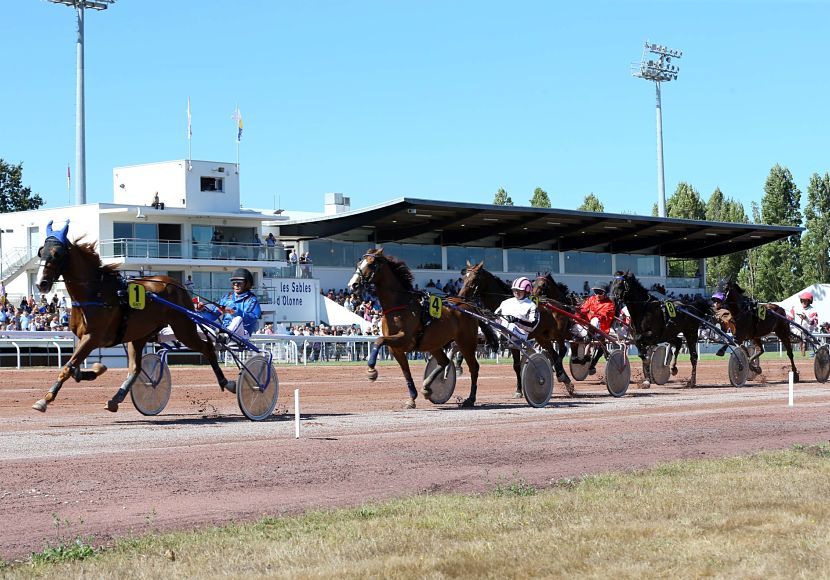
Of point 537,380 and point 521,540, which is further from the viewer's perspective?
point 537,380

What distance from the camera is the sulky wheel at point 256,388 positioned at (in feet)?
45.6

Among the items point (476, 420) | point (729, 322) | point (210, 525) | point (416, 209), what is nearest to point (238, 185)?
point (416, 209)

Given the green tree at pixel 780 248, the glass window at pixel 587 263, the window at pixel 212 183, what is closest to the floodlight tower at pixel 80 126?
the window at pixel 212 183

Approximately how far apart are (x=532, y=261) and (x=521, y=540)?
47138 mm

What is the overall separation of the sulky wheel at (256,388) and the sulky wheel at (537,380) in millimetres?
3830

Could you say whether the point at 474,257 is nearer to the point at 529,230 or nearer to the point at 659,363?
the point at 529,230

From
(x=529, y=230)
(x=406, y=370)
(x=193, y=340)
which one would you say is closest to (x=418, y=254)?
(x=529, y=230)

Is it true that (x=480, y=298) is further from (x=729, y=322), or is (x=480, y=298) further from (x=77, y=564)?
(x=77, y=564)

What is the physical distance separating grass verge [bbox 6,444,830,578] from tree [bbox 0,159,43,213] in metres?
64.8

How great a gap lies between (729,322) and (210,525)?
17.9 m

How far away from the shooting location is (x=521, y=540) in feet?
21.7

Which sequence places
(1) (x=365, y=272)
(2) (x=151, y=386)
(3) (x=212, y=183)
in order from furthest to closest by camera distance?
(3) (x=212, y=183) < (1) (x=365, y=272) < (2) (x=151, y=386)

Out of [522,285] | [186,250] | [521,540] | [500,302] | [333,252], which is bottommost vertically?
[521,540]

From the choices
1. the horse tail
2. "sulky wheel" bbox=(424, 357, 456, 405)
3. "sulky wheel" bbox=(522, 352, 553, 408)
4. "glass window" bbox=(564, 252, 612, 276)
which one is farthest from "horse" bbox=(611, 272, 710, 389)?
"glass window" bbox=(564, 252, 612, 276)
